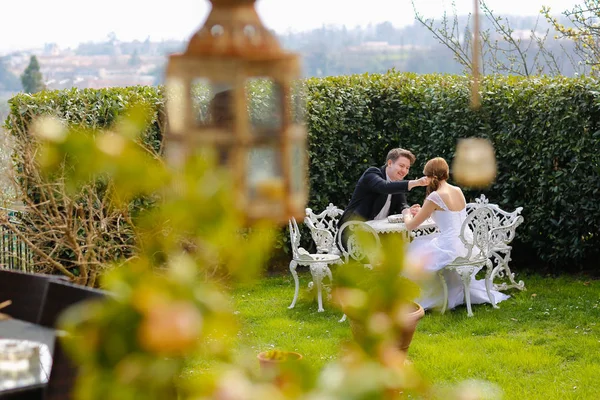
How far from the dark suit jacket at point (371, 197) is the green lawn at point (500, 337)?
912 millimetres

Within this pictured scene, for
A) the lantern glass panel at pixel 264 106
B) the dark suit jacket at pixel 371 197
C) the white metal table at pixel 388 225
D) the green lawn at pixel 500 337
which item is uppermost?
the lantern glass panel at pixel 264 106

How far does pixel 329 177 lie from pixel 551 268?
8.30ft

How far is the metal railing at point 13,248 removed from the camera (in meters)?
6.70

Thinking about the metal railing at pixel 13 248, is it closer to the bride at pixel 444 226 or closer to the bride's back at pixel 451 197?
the bride at pixel 444 226

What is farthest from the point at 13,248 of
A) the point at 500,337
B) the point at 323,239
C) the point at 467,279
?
the point at 500,337

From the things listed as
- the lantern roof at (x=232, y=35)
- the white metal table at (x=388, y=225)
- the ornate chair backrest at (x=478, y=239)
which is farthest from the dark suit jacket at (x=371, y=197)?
the lantern roof at (x=232, y=35)

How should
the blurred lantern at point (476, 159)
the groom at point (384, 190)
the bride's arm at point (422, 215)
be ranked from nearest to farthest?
1. the bride's arm at point (422, 215)
2. the groom at point (384, 190)
3. the blurred lantern at point (476, 159)

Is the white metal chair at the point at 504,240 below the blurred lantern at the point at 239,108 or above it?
below

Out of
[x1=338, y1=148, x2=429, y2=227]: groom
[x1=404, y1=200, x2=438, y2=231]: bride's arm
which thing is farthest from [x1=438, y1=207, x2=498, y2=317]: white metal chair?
[x1=338, y1=148, x2=429, y2=227]: groom

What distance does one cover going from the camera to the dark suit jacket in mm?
6660

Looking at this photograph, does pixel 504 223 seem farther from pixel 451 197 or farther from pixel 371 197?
pixel 371 197

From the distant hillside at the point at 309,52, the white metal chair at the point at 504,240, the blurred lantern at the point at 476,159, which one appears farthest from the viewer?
the blurred lantern at the point at 476,159

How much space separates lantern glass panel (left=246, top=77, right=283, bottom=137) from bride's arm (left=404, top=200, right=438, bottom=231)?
203 inches

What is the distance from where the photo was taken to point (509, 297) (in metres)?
6.98
